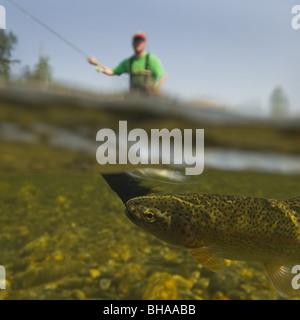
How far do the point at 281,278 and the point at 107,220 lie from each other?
5552 mm

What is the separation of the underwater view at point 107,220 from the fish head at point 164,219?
0.51 meters

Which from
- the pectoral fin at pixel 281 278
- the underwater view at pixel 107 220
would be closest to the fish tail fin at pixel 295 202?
the underwater view at pixel 107 220

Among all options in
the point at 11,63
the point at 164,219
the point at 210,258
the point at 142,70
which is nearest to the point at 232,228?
the point at 210,258

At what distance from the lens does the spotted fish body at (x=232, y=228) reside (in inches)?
133

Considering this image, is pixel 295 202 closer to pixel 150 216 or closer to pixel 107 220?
pixel 150 216

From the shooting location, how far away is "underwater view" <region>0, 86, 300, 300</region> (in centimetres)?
508

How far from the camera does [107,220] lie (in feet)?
27.1

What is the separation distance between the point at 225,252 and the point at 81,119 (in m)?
3.71

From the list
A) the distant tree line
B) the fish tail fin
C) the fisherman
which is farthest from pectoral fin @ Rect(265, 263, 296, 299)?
the distant tree line

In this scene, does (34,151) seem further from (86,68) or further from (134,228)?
(86,68)

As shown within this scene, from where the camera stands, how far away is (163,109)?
518 cm

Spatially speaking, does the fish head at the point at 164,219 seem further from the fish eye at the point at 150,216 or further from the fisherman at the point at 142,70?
the fisherman at the point at 142,70

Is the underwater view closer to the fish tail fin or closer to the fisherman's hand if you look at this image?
the fish tail fin

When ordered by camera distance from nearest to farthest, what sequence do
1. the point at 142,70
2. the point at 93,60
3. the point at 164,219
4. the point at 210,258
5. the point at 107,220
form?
the point at 210,258, the point at 164,219, the point at 93,60, the point at 142,70, the point at 107,220
